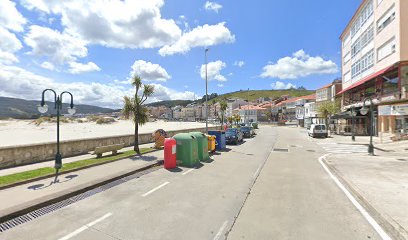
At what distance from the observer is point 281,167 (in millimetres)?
11883

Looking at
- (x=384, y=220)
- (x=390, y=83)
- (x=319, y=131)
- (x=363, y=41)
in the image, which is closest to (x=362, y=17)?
(x=363, y=41)

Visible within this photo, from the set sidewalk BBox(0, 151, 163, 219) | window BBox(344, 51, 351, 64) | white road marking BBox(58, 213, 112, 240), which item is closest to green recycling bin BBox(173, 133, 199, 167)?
sidewalk BBox(0, 151, 163, 219)

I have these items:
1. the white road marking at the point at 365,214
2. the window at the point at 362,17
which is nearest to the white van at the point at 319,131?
the window at the point at 362,17

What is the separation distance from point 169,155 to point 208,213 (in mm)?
5672

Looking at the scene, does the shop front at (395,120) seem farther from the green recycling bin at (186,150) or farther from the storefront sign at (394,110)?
the green recycling bin at (186,150)

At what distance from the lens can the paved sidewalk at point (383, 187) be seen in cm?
539

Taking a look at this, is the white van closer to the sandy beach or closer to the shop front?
the shop front

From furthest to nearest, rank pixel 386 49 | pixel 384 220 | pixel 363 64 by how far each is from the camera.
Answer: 1. pixel 363 64
2. pixel 386 49
3. pixel 384 220

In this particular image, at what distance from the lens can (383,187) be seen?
7.92 metres

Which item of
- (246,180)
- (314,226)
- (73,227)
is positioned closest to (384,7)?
(246,180)

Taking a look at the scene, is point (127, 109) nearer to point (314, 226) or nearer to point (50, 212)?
point (50, 212)

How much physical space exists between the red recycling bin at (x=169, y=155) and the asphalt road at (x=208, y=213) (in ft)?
5.95

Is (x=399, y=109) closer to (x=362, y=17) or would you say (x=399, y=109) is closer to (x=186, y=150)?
(x=362, y=17)

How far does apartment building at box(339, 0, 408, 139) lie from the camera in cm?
2306
